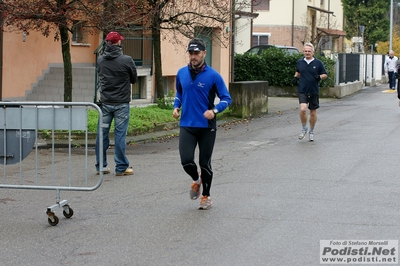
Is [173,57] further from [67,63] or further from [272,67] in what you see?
[67,63]

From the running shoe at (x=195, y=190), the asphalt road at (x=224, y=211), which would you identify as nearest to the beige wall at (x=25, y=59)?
the asphalt road at (x=224, y=211)

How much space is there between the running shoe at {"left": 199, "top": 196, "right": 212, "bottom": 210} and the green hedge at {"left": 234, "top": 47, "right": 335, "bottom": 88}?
23033 millimetres

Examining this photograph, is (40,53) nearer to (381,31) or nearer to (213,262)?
(213,262)

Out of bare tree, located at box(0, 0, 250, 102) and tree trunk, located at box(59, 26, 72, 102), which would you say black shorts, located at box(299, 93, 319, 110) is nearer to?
bare tree, located at box(0, 0, 250, 102)

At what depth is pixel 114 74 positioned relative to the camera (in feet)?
36.0

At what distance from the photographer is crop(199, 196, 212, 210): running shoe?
864 centimetres

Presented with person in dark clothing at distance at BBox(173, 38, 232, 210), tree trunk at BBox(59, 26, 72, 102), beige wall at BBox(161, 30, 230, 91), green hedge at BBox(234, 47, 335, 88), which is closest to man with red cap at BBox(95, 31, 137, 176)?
person in dark clothing at distance at BBox(173, 38, 232, 210)

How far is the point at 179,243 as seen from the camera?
7.05 metres

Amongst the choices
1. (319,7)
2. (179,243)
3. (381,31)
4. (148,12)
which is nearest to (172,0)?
(148,12)

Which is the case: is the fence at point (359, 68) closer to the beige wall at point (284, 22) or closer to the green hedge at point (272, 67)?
the green hedge at point (272, 67)

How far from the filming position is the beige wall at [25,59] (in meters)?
20.1

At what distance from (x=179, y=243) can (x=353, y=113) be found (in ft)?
52.9

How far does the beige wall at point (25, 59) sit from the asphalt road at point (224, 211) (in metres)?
6.87

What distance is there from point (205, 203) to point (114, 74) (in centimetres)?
314
